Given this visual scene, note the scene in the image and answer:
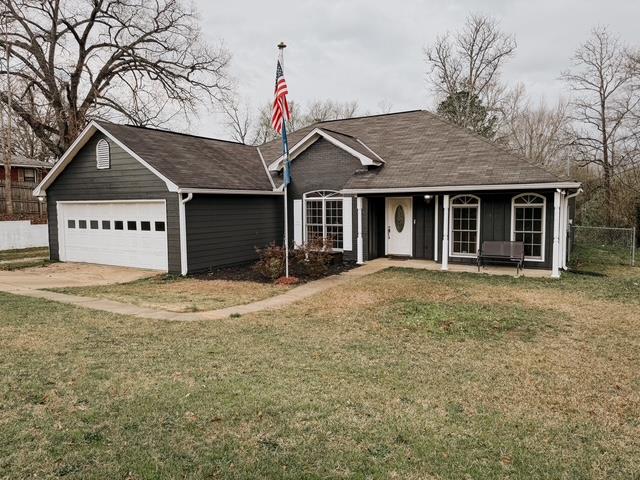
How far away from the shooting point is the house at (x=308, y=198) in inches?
550

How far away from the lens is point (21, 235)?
22.1 m

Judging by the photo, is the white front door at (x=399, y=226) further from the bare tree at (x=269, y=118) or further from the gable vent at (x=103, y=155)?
the bare tree at (x=269, y=118)

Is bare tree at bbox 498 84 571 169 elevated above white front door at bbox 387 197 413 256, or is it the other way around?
bare tree at bbox 498 84 571 169

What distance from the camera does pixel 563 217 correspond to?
46.3 ft

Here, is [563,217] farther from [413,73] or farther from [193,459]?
[413,73]

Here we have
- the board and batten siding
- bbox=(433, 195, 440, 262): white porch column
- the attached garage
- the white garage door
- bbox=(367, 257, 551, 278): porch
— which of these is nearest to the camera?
bbox=(367, 257, 551, 278): porch

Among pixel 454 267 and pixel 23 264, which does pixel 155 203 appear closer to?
pixel 23 264

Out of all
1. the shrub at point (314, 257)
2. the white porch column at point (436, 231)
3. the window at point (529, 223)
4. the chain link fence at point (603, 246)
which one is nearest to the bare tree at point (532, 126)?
the chain link fence at point (603, 246)

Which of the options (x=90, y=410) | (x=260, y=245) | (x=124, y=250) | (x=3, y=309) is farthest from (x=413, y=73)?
(x=90, y=410)

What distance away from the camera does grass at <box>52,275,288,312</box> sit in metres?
9.95

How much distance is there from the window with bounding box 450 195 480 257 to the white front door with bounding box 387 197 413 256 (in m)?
1.62

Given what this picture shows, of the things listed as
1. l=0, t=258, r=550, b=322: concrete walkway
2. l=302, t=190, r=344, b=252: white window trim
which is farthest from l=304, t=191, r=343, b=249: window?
l=0, t=258, r=550, b=322: concrete walkway

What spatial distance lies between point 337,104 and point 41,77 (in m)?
28.4

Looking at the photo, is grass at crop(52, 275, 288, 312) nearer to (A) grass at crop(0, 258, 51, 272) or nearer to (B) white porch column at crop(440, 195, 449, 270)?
(B) white porch column at crop(440, 195, 449, 270)
